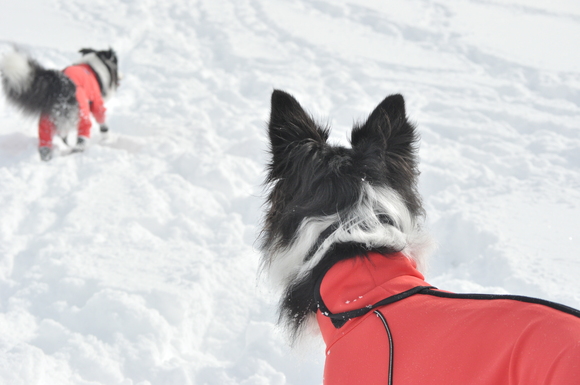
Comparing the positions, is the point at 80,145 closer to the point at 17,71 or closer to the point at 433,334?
the point at 17,71

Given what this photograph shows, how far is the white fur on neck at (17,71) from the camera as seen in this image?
4.06 m

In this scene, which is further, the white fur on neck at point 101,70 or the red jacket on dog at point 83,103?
the white fur on neck at point 101,70

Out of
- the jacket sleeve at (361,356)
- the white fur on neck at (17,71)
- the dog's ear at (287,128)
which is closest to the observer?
the jacket sleeve at (361,356)

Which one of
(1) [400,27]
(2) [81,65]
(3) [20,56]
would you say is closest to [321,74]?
(1) [400,27]

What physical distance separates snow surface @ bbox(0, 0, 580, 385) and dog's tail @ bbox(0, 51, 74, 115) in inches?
18.4

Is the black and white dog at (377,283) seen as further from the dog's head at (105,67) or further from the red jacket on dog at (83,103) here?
the dog's head at (105,67)

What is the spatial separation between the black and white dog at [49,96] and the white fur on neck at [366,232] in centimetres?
338

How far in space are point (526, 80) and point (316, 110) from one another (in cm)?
273

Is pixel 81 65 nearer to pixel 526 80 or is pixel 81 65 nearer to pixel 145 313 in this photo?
pixel 145 313

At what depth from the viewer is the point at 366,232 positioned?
5.43 ft

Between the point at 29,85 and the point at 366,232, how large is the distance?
155 inches

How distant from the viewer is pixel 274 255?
6.37 feet

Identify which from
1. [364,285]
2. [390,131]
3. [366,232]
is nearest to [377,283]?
[364,285]

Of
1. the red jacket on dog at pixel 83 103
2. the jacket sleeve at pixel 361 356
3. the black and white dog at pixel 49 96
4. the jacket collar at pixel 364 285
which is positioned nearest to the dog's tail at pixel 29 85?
the black and white dog at pixel 49 96
